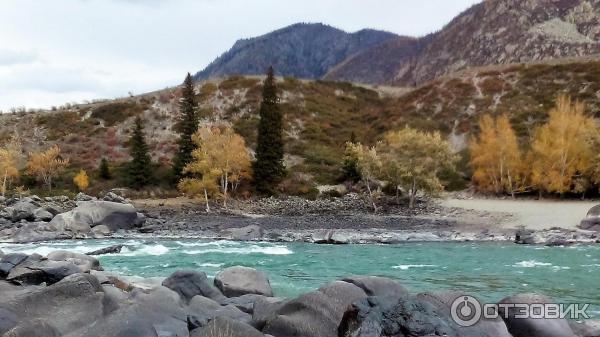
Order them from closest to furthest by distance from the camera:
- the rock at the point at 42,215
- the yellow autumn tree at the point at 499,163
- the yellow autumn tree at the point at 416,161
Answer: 1. the rock at the point at 42,215
2. the yellow autumn tree at the point at 416,161
3. the yellow autumn tree at the point at 499,163

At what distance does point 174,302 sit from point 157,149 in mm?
69982

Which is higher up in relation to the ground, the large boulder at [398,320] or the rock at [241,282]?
the large boulder at [398,320]

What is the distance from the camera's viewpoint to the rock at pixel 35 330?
911 centimetres

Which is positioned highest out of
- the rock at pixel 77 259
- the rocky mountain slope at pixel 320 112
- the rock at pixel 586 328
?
the rocky mountain slope at pixel 320 112

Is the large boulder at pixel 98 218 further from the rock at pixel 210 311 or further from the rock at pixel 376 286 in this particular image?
the rock at pixel 376 286

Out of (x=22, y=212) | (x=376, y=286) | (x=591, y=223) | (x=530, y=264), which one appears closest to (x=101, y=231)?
(x=22, y=212)

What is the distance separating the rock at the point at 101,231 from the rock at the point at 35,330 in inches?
1117

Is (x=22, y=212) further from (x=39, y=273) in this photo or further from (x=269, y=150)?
(x=269, y=150)

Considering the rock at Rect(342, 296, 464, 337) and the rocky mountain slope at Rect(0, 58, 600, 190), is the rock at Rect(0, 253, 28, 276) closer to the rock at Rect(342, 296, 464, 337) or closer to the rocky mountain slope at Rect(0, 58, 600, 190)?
the rock at Rect(342, 296, 464, 337)

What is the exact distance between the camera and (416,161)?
166 feet

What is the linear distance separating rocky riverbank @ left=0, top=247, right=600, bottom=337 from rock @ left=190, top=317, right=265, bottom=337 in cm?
2

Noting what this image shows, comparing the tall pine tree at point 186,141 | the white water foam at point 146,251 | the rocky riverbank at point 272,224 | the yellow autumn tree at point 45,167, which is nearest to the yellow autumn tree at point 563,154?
the rocky riverbank at point 272,224

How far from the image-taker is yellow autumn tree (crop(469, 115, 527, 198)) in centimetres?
5553

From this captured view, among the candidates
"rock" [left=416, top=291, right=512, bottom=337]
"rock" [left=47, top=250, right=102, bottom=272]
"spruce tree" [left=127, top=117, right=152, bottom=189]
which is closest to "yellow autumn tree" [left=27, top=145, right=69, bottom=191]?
"spruce tree" [left=127, top=117, right=152, bottom=189]
